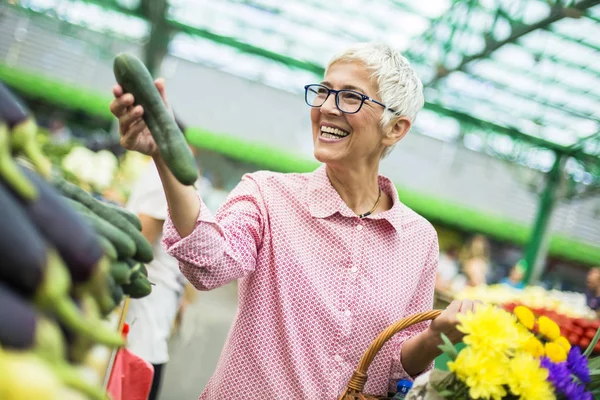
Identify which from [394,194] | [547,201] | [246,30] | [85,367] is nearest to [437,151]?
[547,201]

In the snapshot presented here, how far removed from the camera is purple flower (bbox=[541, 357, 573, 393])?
1.14 m

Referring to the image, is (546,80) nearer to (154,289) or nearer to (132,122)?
(154,289)

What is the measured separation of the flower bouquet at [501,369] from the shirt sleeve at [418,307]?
0.40 meters

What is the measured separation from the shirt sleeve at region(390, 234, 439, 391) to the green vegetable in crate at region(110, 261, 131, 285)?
918 millimetres

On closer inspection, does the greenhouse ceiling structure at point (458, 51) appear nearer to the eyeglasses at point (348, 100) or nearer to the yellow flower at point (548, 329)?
the eyeglasses at point (348, 100)

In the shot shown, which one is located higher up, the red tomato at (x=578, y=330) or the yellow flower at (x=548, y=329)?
the yellow flower at (x=548, y=329)

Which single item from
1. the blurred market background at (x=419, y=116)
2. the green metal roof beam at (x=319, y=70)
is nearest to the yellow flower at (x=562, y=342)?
the blurred market background at (x=419, y=116)

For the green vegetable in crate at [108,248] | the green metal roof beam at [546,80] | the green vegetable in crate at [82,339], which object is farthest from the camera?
the green metal roof beam at [546,80]

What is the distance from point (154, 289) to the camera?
2525 mm

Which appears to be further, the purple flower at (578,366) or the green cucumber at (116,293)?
the purple flower at (578,366)

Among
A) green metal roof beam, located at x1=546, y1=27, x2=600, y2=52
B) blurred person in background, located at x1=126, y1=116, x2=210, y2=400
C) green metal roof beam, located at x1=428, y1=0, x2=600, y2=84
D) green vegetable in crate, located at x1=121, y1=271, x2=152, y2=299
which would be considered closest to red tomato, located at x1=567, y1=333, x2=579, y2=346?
blurred person in background, located at x1=126, y1=116, x2=210, y2=400

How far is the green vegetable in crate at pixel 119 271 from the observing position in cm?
90

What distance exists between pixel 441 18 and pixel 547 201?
4529 millimetres

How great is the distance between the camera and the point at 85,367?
2.30 feet
